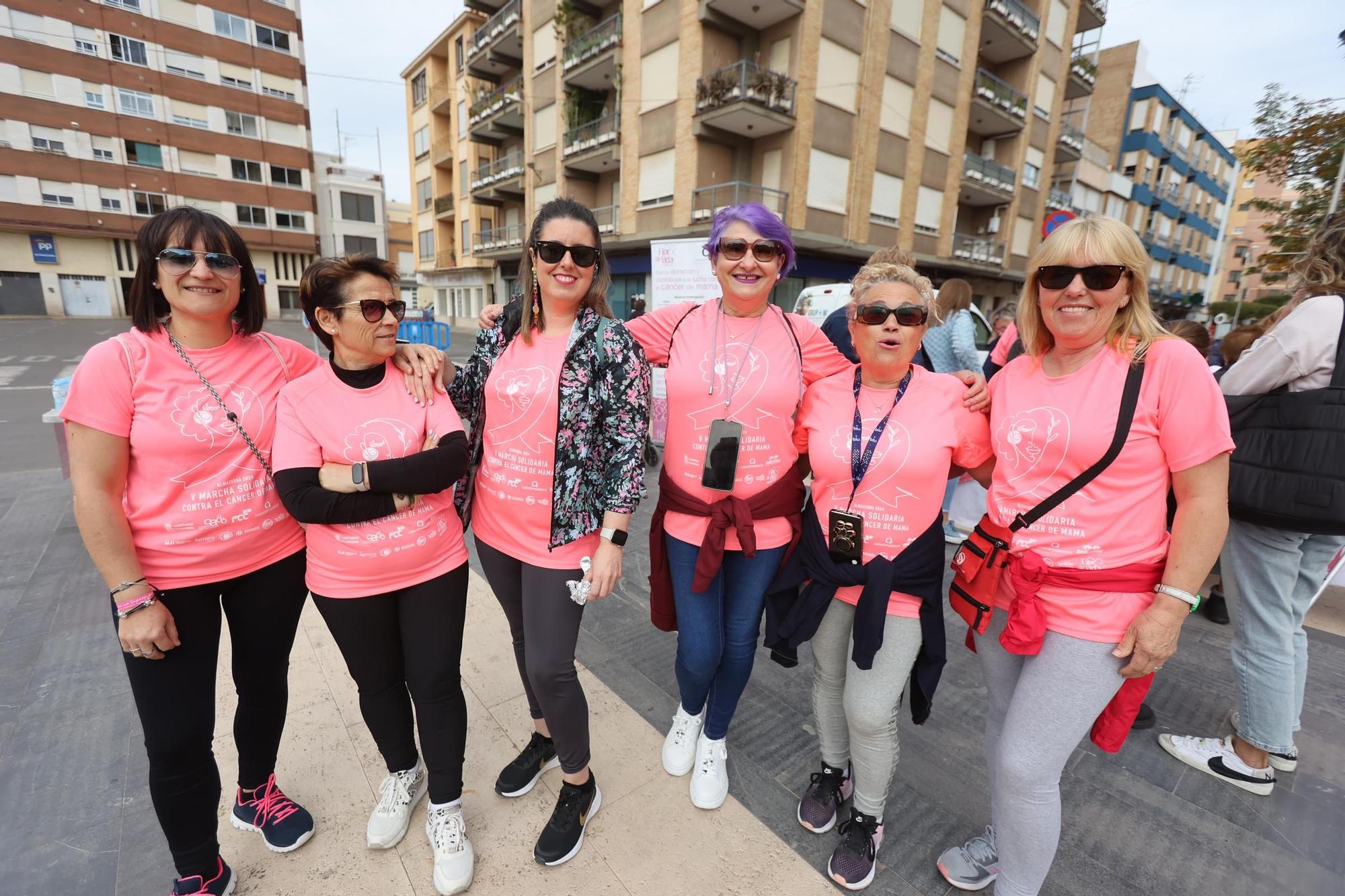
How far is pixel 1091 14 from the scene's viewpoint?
23500 mm

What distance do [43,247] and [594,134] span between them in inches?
1251

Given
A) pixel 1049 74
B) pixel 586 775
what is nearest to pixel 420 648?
pixel 586 775

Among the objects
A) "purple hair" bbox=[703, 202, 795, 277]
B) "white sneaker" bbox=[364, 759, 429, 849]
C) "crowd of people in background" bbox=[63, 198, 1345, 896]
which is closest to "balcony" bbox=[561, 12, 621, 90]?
"purple hair" bbox=[703, 202, 795, 277]

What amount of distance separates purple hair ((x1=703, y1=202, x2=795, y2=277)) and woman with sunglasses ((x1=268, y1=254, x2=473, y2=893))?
1.14m

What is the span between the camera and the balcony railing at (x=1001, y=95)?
2014 centimetres

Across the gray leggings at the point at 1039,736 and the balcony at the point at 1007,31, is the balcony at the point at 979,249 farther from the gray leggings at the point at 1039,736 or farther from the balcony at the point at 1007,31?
the gray leggings at the point at 1039,736

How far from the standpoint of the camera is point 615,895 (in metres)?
1.93

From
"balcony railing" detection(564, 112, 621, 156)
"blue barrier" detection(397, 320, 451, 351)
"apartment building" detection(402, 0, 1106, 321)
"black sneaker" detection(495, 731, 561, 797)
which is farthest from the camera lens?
"balcony railing" detection(564, 112, 621, 156)

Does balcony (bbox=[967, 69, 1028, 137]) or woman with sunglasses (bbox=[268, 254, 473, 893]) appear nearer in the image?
woman with sunglasses (bbox=[268, 254, 473, 893])

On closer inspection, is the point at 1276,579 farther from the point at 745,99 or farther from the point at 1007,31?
the point at 1007,31

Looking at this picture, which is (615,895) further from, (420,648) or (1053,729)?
(1053,729)

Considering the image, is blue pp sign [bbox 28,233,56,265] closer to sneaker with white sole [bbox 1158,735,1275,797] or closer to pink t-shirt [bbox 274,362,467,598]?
pink t-shirt [bbox 274,362,467,598]

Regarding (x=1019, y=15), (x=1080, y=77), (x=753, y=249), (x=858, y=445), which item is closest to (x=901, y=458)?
(x=858, y=445)

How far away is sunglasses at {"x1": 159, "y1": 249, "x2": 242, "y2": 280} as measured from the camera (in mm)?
1671
